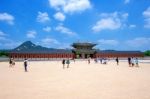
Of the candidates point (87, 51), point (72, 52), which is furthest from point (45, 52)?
point (87, 51)

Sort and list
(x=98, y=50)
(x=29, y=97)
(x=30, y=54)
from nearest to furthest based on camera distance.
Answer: (x=29, y=97) < (x=30, y=54) < (x=98, y=50)

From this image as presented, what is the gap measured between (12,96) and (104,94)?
371 centimetres

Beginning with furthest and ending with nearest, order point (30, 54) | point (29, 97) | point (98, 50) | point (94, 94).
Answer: point (98, 50) < point (30, 54) < point (94, 94) < point (29, 97)

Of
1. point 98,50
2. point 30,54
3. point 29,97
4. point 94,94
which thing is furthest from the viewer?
point 98,50

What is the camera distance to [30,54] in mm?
80375

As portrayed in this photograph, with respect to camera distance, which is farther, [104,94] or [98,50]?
[98,50]

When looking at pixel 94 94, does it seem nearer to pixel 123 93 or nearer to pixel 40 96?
pixel 123 93

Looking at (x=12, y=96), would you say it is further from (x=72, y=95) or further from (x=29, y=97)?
(x=72, y=95)

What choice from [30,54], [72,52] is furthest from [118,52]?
[30,54]

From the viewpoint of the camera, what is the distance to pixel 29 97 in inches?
372

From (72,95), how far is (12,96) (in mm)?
2377

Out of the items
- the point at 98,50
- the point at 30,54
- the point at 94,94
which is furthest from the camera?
the point at 98,50

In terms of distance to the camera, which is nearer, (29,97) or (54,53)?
(29,97)

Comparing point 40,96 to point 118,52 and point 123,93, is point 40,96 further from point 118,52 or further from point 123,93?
point 118,52
